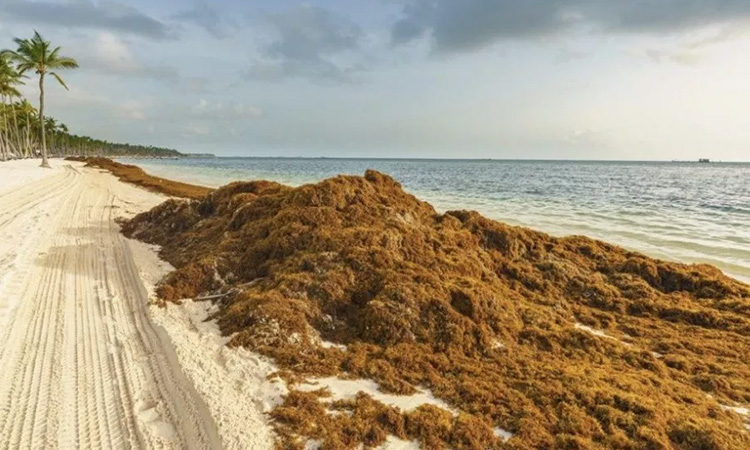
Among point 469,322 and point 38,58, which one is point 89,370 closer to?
point 469,322

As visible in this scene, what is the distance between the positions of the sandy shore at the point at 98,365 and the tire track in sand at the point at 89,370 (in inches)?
0.5

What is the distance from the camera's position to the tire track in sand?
13.4 ft

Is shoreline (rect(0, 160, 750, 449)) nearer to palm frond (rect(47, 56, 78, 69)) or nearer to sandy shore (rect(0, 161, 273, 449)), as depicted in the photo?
sandy shore (rect(0, 161, 273, 449))

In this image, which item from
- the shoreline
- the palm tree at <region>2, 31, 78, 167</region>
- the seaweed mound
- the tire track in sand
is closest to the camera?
the tire track in sand

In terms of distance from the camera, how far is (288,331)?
19.6 ft

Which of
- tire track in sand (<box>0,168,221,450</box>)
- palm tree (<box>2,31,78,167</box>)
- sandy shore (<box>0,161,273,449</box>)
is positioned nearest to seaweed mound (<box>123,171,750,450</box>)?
sandy shore (<box>0,161,273,449</box>)

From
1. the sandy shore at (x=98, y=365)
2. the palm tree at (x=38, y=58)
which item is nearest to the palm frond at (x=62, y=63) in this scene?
the palm tree at (x=38, y=58)

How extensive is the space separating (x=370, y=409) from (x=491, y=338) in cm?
229

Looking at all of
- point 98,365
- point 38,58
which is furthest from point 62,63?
point 98,365

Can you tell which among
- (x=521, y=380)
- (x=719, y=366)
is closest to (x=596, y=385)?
(x=521, y=380)

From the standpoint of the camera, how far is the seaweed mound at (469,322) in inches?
170

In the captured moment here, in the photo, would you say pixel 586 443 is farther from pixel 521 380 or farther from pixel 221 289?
pixel 221 289

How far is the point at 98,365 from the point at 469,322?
4.81m

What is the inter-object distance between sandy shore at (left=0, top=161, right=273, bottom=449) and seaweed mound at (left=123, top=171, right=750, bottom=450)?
0.66 meters
